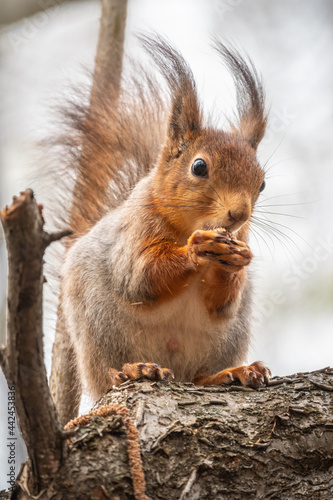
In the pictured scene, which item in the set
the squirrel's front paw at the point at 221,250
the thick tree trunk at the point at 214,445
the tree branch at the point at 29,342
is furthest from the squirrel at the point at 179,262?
the tree branch at the point at 29,342

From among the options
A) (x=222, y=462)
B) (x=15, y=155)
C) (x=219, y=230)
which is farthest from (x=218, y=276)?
(x=15, y=155)

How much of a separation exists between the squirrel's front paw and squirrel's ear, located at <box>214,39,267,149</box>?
30.2 inches

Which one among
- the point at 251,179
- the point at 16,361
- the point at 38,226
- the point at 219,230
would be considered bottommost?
the point at 16,361

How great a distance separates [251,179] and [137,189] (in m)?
0.56

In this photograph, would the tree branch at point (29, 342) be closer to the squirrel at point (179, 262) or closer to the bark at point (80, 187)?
the squirrel at point (179, 262)

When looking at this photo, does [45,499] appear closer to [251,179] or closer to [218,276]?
[218,276]

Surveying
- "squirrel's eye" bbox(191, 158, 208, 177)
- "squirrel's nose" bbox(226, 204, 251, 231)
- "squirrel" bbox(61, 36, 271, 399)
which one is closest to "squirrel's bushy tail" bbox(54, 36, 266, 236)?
"squirrel" bbox(61, 36, 271, 399)

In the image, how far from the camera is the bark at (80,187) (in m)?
2.67

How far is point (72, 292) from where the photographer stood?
8.13ft

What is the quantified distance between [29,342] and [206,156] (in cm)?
125

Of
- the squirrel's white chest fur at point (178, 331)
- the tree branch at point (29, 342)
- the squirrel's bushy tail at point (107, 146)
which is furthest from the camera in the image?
the squirrel's bushy tail at point (107, 146)

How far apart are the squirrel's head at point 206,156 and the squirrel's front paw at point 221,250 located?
11cm

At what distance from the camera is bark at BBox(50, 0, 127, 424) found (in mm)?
2668

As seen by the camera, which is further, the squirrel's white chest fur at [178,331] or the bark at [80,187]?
the bark at [80,187]
